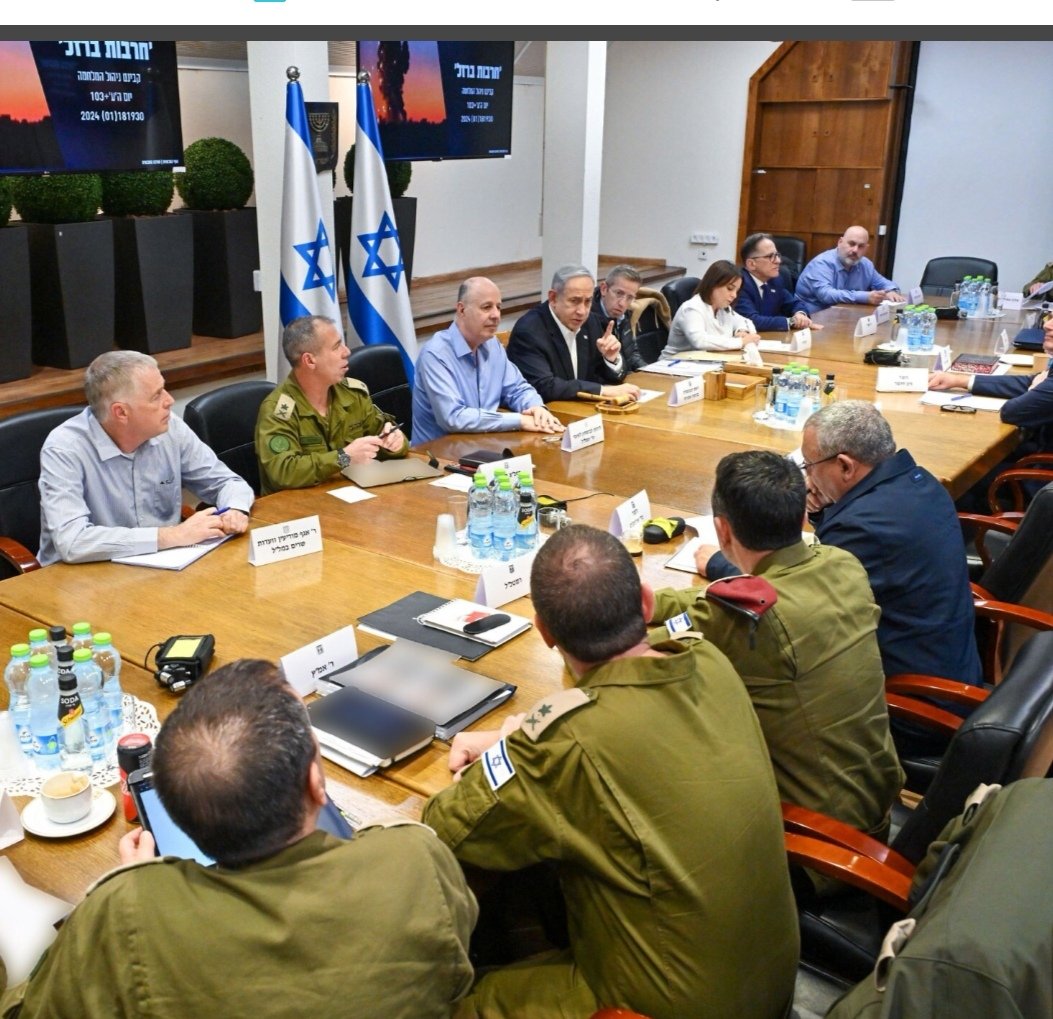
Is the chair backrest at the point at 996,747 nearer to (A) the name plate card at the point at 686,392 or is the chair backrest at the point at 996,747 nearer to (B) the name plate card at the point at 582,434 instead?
(B) the name plate card at the point at 582,434

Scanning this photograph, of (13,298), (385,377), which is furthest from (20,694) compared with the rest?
(13,298)

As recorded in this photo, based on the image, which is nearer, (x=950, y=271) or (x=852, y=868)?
(x=852, y=868)

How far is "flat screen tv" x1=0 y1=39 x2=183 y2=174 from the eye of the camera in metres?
3.90

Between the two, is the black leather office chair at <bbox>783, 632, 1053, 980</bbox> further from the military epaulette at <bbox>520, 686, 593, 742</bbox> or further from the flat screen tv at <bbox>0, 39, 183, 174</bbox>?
the flat screen tv at <bbox>0, 39, 183, 174</bbox>

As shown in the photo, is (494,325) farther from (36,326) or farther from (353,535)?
(36,326)

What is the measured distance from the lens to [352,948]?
1.11m

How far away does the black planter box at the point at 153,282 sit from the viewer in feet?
15.1

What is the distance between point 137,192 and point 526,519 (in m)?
2.93

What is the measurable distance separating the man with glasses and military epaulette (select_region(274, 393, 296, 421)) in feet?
6.71

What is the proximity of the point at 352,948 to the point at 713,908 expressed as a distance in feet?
1.80

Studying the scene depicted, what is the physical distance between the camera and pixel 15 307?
4.19 meters

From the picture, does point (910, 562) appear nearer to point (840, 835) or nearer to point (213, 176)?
point (840, 835)

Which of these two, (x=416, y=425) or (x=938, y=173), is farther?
(x=938, y=173)

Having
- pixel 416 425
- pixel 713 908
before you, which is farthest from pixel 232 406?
pixel 713 908
